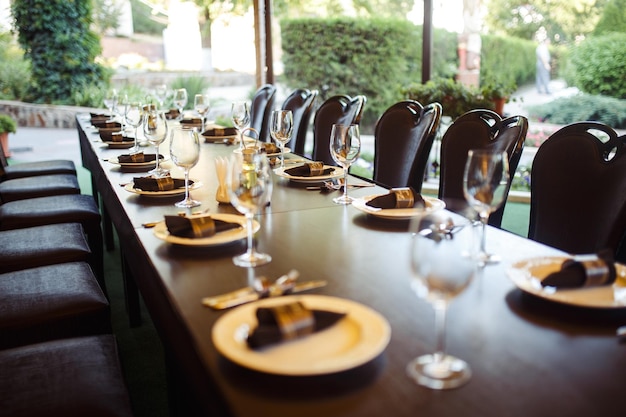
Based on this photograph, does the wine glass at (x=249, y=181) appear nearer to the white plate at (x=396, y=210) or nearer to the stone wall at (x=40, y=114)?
the white plate at (x=396, y=210)

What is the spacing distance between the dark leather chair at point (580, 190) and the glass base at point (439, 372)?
3.42 ft

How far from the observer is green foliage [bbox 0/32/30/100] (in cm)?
1018

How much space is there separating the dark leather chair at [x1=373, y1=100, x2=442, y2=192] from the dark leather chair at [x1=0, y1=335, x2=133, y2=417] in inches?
63.1

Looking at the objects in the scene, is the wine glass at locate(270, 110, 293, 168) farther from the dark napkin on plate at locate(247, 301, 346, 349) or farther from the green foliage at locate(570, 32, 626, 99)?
the green foliage at locate(570, 32, 626, 99)

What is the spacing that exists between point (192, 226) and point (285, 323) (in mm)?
620

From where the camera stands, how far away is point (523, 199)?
527 cm

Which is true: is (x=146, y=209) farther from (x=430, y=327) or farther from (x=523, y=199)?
(x=523, y=199)

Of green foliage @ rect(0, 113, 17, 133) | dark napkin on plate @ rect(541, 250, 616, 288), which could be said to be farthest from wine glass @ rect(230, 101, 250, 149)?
green foliage @ rect(0, 113, 17, 133)

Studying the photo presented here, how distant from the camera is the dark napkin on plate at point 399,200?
1.79 meters

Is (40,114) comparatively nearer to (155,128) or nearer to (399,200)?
(155,128)

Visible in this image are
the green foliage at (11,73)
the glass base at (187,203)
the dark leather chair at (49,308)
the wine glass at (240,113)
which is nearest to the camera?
the dark leather chair at (49,308)

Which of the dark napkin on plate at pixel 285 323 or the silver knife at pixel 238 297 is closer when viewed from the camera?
the dark napkin on plate at pixel 285 323

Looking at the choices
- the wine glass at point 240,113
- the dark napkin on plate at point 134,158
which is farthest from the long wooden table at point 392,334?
the wine glass at point 240,113

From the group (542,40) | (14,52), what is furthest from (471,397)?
(14,52)
